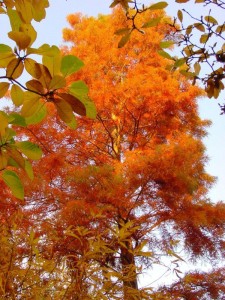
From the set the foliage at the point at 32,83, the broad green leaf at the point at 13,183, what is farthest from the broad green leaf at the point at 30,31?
the broad green leaf at the point at 13,183

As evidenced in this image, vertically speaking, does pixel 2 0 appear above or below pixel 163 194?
below

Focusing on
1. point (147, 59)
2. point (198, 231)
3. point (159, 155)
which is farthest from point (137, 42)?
point (198, 231)

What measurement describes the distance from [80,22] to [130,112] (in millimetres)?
3842

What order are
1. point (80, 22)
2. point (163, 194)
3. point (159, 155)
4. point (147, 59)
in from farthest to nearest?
point (80, 22) < point (147, 59) < point (163, 194) < point (159, 155)

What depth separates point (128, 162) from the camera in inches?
234

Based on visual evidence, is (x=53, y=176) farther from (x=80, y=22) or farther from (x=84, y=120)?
(x=80, y=22)

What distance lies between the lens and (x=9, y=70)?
0.59 meters

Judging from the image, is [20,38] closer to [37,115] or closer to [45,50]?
[45,50]

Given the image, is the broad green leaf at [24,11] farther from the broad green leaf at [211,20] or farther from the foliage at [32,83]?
the broad green leaf at [211,20]

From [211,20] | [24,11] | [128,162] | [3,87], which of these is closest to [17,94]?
[3,87]

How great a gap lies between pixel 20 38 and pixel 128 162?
5.43 m

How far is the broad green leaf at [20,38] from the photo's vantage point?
0.53 m

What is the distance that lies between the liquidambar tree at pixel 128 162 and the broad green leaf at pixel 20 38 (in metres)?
3.69

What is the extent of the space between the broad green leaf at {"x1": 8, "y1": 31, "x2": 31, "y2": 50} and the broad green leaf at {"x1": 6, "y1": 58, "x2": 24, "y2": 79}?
42mm
